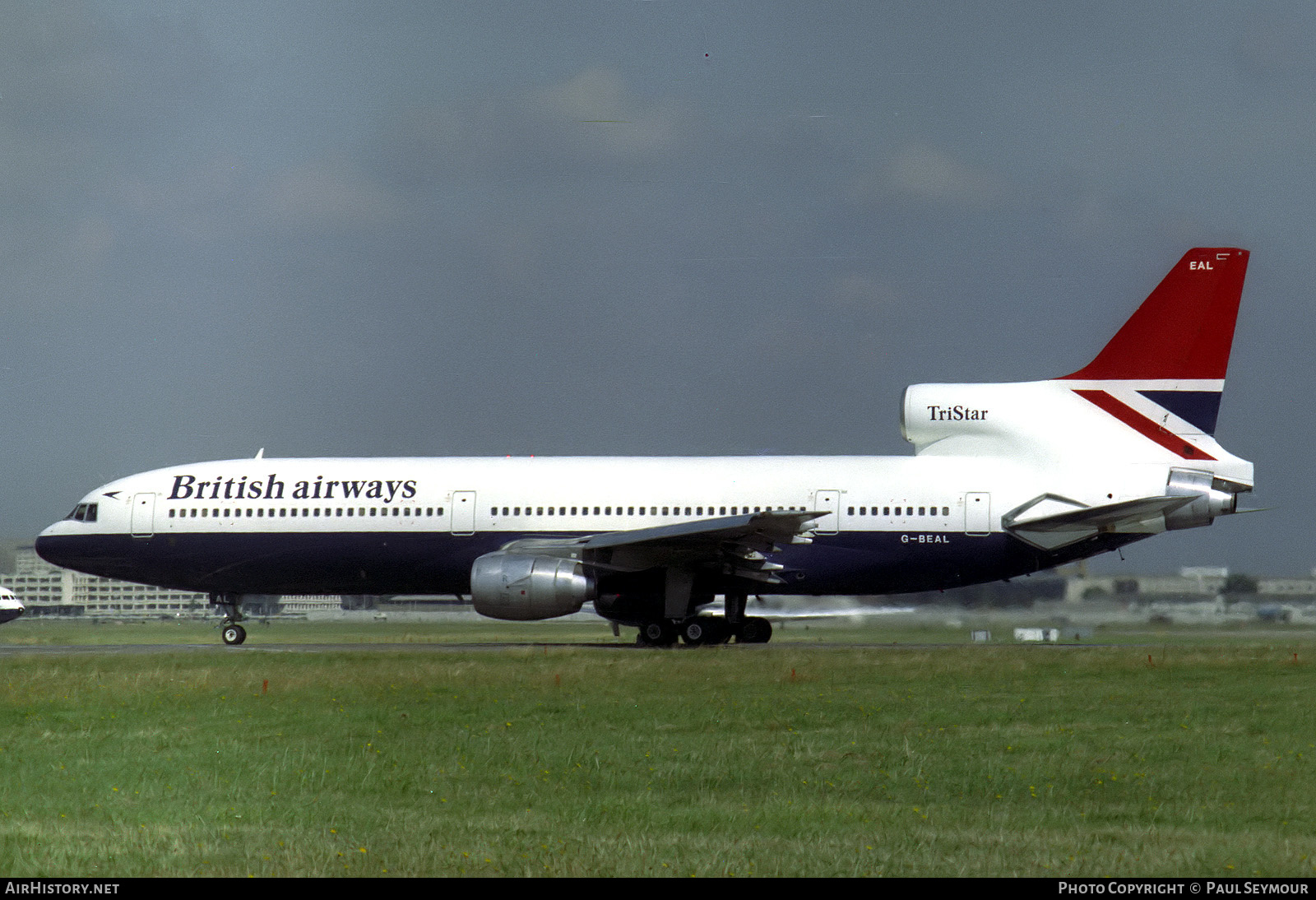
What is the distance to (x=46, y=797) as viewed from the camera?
35.8 ft

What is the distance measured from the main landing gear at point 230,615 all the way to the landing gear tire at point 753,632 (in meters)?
10.8

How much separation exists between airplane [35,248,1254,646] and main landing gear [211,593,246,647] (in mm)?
964

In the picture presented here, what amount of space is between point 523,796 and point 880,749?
3707mm

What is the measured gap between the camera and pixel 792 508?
1103 inches

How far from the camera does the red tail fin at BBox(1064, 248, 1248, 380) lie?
92.4ft

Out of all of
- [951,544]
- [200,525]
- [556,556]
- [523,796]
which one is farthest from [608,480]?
[523,796]

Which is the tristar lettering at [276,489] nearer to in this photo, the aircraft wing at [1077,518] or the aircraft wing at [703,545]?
the aircraft wing at [703,545]

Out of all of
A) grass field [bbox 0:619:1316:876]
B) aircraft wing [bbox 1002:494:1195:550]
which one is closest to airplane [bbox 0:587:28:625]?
grass field [bbox 0:619:1316:876]

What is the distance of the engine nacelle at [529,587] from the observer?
26.2m

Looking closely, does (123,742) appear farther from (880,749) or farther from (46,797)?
(880,749)

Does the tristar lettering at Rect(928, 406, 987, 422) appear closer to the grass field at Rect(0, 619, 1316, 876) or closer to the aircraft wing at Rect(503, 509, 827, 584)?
the aircraft wing at Rect(503, 509, 827, 584)

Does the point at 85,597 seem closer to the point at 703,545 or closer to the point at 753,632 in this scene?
the point at 753,632

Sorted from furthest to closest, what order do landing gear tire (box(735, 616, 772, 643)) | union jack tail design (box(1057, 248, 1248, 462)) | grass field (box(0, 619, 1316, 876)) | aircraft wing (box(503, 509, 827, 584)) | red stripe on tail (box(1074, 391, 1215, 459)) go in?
landing gear tire (box(735, 616, 772, 643))
union jack tail design (box(1057, 248, 1248, 462))
red stripe on tail (box(1074, 391, 1215, 459))
aircraft wing (box(503, 509, 827, 584))
grass field (box(0, 619, 1316, 876))

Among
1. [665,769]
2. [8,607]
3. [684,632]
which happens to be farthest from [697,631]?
[8,607]
